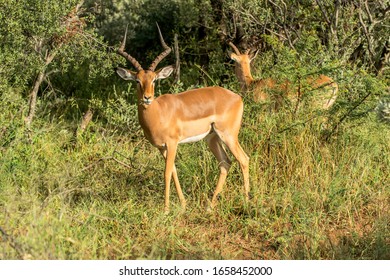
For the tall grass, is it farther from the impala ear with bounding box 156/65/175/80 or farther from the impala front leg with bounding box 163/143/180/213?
the impala ear with bounding box 156/65/175/80

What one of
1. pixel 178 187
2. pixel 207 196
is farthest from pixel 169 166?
pixel 207 196

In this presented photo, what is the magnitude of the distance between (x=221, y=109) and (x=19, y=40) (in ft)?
6.70

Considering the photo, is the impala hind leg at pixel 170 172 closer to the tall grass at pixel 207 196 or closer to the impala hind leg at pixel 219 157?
the tall grass at pixel 207 196

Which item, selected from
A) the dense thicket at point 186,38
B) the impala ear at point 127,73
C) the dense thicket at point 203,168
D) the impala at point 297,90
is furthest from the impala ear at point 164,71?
the impala at point 297,90

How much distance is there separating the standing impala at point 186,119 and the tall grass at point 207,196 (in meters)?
0.18

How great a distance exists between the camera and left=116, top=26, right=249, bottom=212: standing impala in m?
6.39

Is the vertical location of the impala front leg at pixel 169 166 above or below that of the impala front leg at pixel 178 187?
above

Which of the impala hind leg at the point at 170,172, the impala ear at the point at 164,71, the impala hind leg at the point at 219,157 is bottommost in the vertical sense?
the impala hind leg at the point at 219,157

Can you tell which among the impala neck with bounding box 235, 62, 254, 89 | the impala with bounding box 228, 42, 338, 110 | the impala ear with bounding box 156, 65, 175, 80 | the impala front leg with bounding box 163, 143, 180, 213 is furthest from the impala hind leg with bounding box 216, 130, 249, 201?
the impala neck with bounding box 235, 62, 254, 89

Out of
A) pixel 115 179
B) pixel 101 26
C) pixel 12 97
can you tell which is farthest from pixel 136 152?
pixel 101 26

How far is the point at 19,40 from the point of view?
273 inches

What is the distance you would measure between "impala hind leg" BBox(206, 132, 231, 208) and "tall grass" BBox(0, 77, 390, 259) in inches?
3.6

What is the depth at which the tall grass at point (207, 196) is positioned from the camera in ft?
17.3

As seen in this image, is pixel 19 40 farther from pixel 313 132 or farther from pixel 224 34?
pixel 224 34
